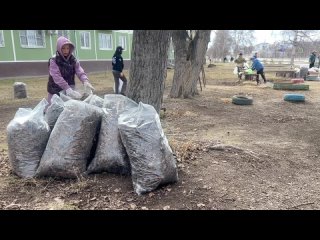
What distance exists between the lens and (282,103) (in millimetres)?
8320

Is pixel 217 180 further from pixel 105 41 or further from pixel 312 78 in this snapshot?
pixel 105 41

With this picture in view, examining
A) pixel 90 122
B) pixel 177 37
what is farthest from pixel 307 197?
pixel 177 37

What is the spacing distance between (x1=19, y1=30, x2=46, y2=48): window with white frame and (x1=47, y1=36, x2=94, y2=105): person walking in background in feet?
48.5

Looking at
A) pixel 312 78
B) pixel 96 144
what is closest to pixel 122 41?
pixel 312 78

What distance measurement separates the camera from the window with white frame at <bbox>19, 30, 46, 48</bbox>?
17266 millimetres

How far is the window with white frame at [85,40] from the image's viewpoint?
21391 mm

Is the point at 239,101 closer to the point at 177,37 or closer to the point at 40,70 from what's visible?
the point at 177,37

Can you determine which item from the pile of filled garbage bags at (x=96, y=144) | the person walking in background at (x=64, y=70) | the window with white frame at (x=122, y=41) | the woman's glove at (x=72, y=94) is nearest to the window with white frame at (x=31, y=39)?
the window with white frame at (x=122, y=41)

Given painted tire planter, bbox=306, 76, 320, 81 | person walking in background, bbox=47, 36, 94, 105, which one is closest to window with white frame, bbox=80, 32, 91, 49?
painted tire planter, bbox=306, 76, 320, 81

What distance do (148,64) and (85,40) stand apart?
19.4 meters

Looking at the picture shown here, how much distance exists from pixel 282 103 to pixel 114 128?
6490mm

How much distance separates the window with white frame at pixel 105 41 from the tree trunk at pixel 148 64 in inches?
806

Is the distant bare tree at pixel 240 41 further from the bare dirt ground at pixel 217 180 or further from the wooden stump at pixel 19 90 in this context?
the bare dirt ground at pixel 217 180

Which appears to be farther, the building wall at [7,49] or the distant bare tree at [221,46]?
the distant bare tree at [221,46]
